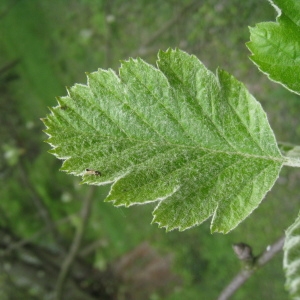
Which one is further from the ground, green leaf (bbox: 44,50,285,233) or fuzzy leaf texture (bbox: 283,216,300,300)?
green leaf (bbox: 44,50,285,233)

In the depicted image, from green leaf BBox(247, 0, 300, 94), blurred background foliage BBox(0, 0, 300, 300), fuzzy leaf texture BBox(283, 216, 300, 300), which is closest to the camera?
fuzzy leaf texture BBox(283, 216, 300, 300)

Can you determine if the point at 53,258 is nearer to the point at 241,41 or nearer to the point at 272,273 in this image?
the point at 272,273

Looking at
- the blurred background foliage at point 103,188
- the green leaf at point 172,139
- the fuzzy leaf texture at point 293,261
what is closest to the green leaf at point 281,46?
the green leaf at point 172,139

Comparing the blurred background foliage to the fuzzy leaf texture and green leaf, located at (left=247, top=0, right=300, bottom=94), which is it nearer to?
green leaf, located at (left=247, top=0, right=300, bottom=94)

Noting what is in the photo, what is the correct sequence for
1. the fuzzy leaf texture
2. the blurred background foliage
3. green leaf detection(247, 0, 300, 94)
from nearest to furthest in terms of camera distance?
the fuzzy leaf texture < green leaf detection(247, 0, 300, 94) < the blurred background foliage

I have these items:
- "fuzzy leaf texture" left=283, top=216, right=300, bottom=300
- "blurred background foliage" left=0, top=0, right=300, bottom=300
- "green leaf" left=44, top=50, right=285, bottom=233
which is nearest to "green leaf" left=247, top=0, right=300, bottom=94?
"green leaf" left=44, top=50, right=285, bottom=233
